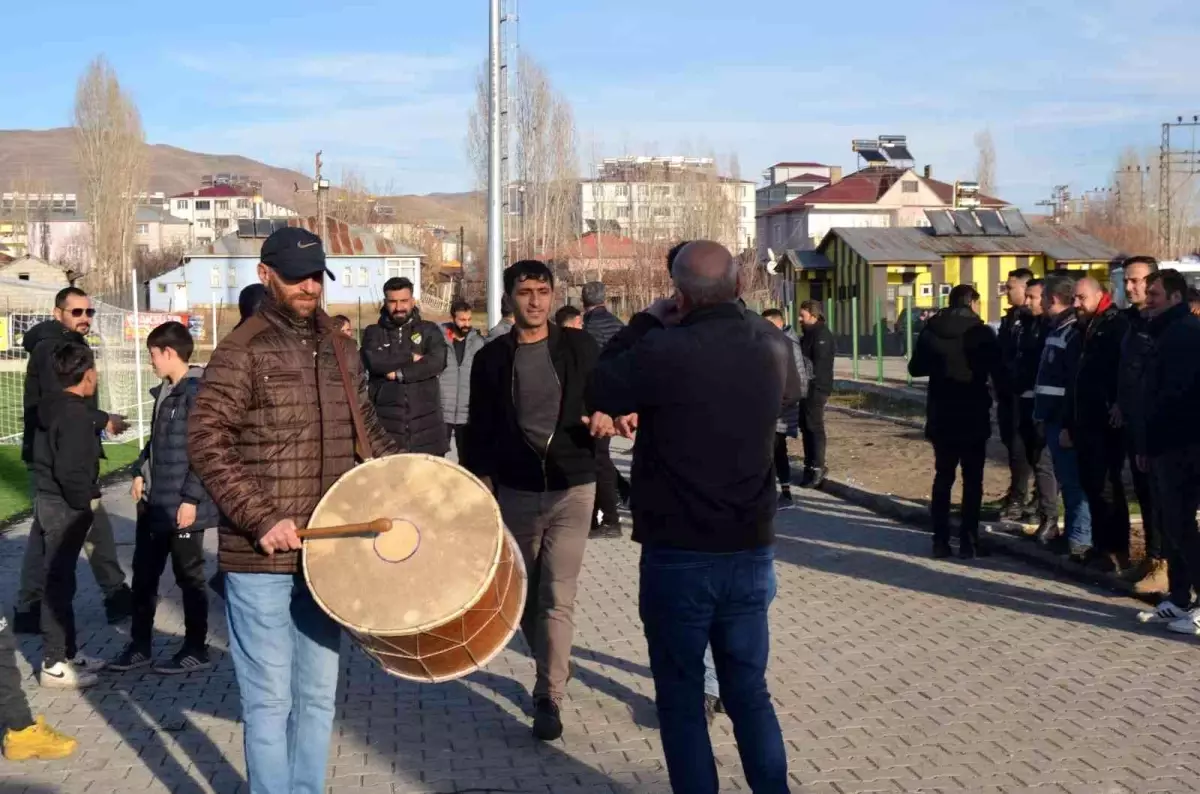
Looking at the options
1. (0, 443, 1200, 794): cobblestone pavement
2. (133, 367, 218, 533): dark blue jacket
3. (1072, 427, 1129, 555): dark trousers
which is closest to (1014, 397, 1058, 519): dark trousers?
(1072, 427, 1129, 555): dark trousers

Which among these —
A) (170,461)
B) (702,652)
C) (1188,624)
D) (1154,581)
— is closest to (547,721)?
(702,652)

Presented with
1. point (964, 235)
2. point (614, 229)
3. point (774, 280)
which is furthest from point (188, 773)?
point (614, 229)

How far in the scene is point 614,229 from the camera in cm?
8744

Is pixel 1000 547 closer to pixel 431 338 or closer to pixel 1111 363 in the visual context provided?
pixel 1111 363

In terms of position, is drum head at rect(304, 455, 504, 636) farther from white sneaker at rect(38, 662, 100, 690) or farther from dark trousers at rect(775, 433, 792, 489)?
dark trousers at rect(775, 433, 792, 489)

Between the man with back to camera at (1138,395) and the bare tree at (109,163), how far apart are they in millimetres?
86479

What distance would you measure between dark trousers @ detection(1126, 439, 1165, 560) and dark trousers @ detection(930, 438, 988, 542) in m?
1.19

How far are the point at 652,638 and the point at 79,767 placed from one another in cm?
284

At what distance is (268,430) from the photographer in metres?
4.50

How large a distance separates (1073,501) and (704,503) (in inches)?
251

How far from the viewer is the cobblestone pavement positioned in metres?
5.73

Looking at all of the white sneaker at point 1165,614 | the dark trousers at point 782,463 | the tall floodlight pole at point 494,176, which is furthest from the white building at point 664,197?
the white sneaker at point 1165,614

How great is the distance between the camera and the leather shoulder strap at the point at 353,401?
183 inches

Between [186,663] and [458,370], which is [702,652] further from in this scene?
[458,370]
